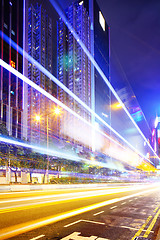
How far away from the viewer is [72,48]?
170 metres

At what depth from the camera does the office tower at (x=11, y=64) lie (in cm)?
7662

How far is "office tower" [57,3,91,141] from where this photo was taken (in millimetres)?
162875

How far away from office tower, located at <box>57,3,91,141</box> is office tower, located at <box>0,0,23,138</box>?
7614cm

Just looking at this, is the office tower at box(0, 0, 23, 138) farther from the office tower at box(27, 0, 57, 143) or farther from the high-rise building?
the high-rise building

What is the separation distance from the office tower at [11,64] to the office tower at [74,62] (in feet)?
250

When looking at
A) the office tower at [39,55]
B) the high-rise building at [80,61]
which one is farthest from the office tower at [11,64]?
the high-rise building at [80,61]

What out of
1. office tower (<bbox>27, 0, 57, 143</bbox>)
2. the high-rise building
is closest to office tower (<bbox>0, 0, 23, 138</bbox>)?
office tower (<bbox>27, 0, 57, 143</bbox>)

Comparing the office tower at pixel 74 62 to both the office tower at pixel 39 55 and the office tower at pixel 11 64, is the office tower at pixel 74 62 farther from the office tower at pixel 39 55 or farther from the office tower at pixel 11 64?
the office tower at pixel 11 64

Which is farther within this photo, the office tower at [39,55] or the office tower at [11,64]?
the office tower at [39,55]

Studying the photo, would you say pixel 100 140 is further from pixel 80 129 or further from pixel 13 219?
pixel 13 219

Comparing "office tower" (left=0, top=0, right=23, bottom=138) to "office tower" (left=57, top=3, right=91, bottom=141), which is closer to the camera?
"office tower" (left=0, top=0, right=23, bottom=138)

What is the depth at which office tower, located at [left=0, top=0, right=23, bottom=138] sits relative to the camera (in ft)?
251

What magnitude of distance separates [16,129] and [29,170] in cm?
4191

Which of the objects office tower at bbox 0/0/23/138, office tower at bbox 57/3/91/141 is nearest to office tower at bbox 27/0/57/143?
office tower at bbox 57/3/91/141
